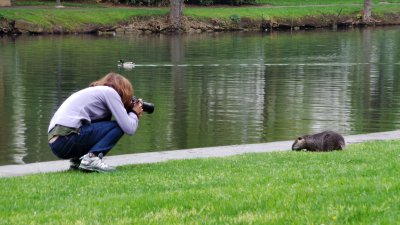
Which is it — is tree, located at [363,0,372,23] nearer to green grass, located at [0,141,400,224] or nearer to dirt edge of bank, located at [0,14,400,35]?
dirt edge of bank, located at [0,14,400,35]

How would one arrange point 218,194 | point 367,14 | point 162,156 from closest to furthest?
point 218,194 < point 162,156 < point 367,14

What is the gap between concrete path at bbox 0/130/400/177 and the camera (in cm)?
1290

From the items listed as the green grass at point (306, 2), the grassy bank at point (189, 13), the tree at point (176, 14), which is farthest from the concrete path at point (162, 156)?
the green grass at point (306, 2)

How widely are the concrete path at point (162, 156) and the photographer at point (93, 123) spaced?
57.6 inches

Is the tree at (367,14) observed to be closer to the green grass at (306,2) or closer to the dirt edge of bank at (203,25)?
the dirt edge of bank at (203,25)

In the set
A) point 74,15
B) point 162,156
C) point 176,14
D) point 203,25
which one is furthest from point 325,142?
point 203,25

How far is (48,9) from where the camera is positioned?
67.4m

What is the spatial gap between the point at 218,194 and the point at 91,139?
10.3 feet

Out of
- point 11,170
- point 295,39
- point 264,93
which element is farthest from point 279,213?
point 295,39

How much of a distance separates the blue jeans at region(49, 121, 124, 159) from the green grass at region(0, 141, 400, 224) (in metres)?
0.36

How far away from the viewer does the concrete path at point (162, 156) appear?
12.9m

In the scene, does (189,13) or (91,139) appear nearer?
(91,139)

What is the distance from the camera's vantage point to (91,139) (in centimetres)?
1127

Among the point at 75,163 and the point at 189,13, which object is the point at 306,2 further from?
the point at 75,163
